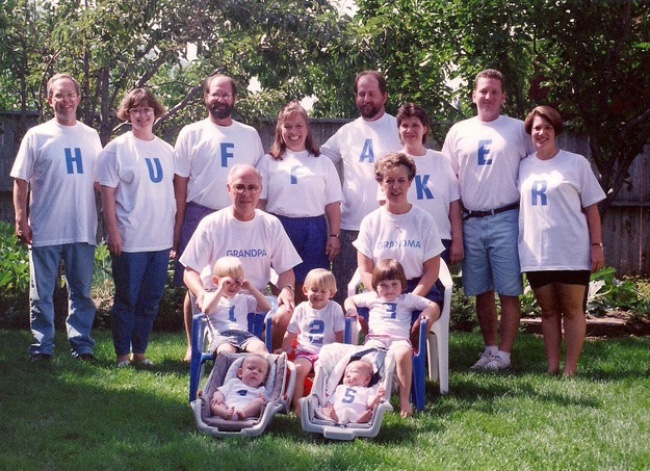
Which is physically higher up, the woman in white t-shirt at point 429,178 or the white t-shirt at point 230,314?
the woman in white t-shirt at point 429,178

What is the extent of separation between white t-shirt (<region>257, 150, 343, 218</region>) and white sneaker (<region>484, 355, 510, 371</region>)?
1.46 m

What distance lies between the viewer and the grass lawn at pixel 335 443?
420cm

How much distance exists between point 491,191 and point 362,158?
0.83m

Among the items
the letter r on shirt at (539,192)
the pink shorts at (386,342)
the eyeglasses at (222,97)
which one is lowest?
the pink shorts at (386,342)

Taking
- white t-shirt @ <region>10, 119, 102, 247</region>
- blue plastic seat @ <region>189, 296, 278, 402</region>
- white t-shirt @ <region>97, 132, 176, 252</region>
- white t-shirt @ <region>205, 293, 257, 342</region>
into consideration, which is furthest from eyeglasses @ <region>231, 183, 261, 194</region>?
white t-shirt @ <region>10, 119, 102, 247</region>

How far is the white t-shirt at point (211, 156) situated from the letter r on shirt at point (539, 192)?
1.72m

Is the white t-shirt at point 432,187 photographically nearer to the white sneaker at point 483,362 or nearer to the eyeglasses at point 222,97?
the white sneaker at point 483,362

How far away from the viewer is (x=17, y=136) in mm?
9117

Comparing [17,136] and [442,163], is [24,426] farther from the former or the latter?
[17,136]

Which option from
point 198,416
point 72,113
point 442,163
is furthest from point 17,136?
point 198,416

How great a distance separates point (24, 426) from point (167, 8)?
430cm

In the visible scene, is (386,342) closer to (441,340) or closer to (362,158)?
(441,340)

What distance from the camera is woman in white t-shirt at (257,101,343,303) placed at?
19.7 feet

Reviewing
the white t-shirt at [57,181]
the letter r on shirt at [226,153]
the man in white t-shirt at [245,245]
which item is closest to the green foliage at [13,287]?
the white t-shirt at [57,181]
